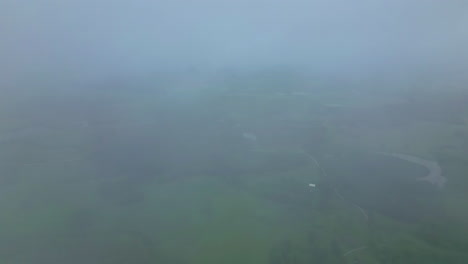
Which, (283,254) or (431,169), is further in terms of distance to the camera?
(431,169)

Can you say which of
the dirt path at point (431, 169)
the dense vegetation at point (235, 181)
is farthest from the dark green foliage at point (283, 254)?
the dirt path at point (431, 169)

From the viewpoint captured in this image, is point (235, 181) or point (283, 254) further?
point (235, 181)

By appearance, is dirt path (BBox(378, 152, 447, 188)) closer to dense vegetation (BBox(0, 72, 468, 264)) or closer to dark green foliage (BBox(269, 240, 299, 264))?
dense vegetation (BBox(0, 72, 468, 264))

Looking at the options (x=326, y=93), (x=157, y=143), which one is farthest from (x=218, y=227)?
(x=326, y=93)

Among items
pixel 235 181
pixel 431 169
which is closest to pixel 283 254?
pixel 235 181

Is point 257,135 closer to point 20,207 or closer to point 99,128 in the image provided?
point 99,128

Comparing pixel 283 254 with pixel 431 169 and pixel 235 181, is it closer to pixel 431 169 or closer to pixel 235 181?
pixel 235 181

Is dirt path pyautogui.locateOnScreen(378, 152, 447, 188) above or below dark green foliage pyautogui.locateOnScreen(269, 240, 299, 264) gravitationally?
above

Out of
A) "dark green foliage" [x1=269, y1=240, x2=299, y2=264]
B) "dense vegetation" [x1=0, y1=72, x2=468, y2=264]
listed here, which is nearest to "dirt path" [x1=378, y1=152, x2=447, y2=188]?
"dense vegetation" [x1=0, y1=72, x2=468, y2=264]

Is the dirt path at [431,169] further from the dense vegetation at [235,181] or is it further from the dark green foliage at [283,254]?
the dark green foliage at [283,254]

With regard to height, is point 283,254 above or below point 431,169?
below

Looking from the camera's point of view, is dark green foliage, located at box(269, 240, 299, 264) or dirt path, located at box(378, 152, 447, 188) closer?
dark green foliage, located at box(269, 240, 299, 264)
